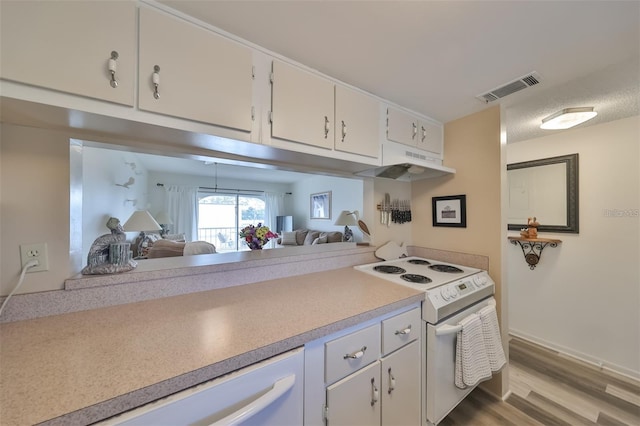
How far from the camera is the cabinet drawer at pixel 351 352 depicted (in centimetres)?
86

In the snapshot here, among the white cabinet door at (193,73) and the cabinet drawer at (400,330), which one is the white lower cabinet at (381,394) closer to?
the cabinet drawer at (400,330)

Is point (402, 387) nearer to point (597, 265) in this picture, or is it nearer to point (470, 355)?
point (470, 355)

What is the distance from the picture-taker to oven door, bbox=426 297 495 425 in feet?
3.92

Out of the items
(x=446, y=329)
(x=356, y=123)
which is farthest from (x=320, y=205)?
(x=446, y=329)

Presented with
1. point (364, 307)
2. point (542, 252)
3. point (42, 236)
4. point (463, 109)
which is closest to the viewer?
point (42, 236)

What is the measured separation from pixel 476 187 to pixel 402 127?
2.50ft

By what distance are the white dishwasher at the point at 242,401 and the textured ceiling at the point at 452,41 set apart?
52.6 inches

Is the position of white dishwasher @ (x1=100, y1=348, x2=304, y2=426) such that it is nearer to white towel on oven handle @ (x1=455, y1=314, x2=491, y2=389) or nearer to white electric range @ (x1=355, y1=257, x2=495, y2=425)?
white electric range @ (x1=355, y1=257, x2=495, y2=425)

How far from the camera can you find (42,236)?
88 cm

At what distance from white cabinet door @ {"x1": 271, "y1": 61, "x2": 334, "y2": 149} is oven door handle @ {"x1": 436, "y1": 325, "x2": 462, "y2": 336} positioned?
3.88 ft

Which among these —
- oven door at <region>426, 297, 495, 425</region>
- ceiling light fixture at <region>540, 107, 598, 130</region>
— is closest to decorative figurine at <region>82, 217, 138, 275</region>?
oven door at <region>426, 297, 495, 425</region>

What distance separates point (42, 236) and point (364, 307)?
4.47ft

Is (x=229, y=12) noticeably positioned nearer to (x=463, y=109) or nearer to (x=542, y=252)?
(x=463, y=109)

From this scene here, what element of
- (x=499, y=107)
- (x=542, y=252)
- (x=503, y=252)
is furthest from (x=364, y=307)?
(x=542, y=252)
